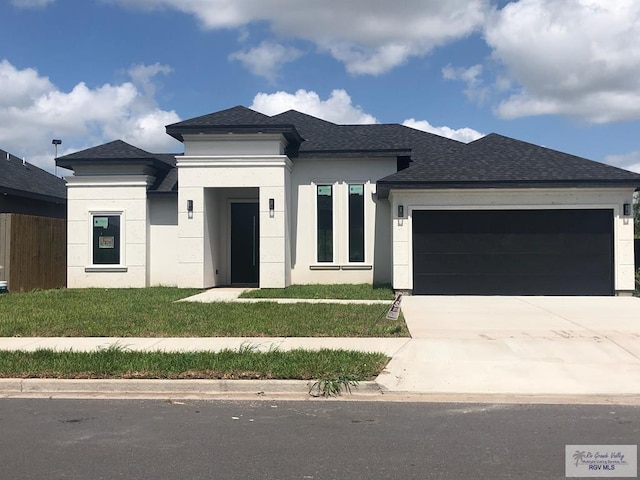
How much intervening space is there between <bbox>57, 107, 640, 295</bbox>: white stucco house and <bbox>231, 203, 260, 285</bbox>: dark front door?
0.11 feet

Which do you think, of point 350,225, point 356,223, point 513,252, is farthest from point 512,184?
point 350,225

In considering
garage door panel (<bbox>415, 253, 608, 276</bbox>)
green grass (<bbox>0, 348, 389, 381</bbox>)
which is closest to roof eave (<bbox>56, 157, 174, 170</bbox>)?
garage door panel (<bbox>415, 253, 608, 276</bbox>)

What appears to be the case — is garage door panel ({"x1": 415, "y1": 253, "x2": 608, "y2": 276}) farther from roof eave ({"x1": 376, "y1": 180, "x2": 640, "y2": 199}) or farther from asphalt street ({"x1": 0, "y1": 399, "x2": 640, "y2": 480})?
asphalt street ({"x1": 0, "y1": 399, "x2": 640, "y2": 480})

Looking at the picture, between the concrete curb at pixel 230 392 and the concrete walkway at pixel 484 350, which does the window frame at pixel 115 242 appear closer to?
the concrete walkway at pixel 484 350

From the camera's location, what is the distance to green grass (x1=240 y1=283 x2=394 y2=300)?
15914 mm

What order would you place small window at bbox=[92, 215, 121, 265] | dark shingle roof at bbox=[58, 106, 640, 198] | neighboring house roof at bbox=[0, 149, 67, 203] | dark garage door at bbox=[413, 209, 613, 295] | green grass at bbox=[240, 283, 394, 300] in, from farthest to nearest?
1. neighboring house roof at bbox=[0, 149, 67, 203]
2. small window at bbox=[92, 215, 121, 265]
3. dark garage door at bbox=[413, 209, 613, 295]
4. dark shingle roof at bbox=[58, 106, 640, 198]
5. green grass at bbox=[240, 283, 394, 300]

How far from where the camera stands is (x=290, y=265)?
1911cm

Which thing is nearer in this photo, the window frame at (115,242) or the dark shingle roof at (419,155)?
the dark shingle roof at (419,155)

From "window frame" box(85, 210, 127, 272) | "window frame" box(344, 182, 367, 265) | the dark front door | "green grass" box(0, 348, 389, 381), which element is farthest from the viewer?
the dark front door

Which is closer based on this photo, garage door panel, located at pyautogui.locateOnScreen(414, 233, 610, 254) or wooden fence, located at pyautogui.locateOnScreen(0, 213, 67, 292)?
garage door panel, located at pyautogui.locateOnScreen(414, 233, 610, 254)

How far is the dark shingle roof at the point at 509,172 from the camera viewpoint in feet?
53.0

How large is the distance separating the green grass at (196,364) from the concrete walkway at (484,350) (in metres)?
0.23

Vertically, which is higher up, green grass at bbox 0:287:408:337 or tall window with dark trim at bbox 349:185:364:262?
tall window with dark trim at bbox 349:185:364:262

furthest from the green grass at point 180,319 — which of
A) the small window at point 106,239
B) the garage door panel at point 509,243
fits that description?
the garage door panel at point 509,243
